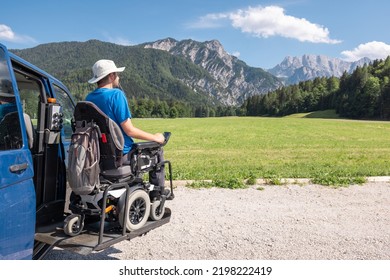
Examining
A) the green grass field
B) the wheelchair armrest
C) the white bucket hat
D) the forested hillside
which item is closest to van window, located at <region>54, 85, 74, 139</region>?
the white bucket hat

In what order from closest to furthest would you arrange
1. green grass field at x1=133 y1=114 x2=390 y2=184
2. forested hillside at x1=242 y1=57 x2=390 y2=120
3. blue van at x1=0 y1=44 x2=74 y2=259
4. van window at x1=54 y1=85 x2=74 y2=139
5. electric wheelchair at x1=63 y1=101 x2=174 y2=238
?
blue van at x1=0 y1=44 x2=74 y2=259 < electric wheelchair at x1=63 y1=101 x2=174 y2=238 < van window at x1=54 y1=85 x2=74 y2=139 < green grass field at x1=133 y1=114 x2=390 y2=184 < forested hillside at x1=242 y1=57 x2=390 y2=120

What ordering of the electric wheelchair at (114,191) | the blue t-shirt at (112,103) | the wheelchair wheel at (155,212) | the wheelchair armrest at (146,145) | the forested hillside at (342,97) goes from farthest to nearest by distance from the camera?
the forested hillside at (342,97) < the wheelchair wheel at (155,212) < the wheelchair armrest at (146,145) < the blue t-shirt at (112,103) < the electric wheelchair at (114,191)

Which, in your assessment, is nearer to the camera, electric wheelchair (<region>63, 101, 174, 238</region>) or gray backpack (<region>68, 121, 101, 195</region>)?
gray backpack (<region>68, 121, 101, 195</region>)

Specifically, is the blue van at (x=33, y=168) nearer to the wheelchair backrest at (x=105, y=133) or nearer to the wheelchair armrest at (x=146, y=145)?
the wheelchair backrest at (x=105, y=133)

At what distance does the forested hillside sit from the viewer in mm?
102688

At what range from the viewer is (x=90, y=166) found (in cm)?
362

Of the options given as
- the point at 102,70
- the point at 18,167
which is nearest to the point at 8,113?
the point at 18,167

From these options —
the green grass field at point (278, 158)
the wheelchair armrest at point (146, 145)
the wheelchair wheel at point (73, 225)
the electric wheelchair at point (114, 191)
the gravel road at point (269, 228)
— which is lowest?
the green grass field at point (278, 158)

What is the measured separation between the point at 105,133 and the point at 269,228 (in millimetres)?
3471

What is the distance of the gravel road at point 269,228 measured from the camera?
4.97 metres

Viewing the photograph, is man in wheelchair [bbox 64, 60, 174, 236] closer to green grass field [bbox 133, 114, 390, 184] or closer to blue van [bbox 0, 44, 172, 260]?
blue van [bbox 0, 44, 172, 260]

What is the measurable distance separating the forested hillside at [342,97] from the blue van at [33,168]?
107964mm

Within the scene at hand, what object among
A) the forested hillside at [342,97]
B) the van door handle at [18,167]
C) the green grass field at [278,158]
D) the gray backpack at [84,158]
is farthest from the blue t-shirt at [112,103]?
the forested hillside at [342,97]

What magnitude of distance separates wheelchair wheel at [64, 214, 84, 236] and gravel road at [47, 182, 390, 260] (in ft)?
3.79
